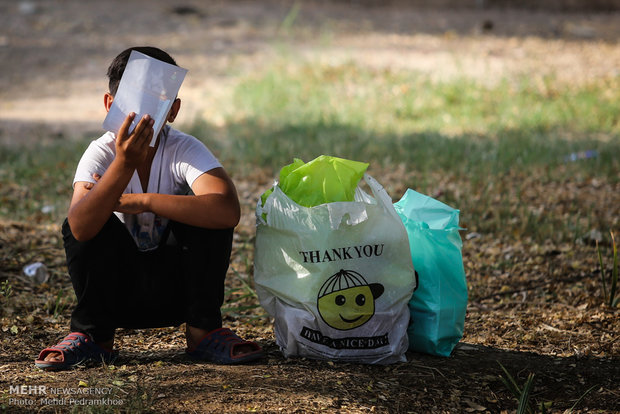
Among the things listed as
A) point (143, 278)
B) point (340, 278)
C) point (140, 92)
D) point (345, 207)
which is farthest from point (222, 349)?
point (140, 92)

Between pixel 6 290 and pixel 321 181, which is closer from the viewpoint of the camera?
pixel 321 181

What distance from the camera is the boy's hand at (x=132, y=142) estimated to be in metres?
2.05

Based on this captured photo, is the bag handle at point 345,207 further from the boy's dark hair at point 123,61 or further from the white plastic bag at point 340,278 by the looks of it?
the boy's dark hair at point 123,61

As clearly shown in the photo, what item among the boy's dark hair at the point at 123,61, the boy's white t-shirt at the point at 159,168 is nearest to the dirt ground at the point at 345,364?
the boy's white t-shirt at the point at 159,168

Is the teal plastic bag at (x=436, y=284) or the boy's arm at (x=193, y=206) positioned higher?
the boy's arm at (x=193, y=206)

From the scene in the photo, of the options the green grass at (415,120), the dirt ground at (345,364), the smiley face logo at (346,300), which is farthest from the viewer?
the green grass at (415,120)

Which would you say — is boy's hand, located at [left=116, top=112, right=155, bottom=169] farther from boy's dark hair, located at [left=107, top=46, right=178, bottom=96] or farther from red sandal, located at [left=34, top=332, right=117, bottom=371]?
red sandal, located at [left=34, top=332, right=117, bottom=371]

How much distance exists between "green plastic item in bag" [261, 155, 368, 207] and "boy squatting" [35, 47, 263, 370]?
248 mm

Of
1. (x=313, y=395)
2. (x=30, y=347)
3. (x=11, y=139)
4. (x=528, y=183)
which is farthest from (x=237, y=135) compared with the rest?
(x=313, y=395)

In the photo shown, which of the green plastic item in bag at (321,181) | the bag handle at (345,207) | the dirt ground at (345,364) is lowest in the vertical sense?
the dirt ground at (345,364)

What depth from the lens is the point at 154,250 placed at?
2.32 meters

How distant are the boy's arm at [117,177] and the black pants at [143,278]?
0.41 feet

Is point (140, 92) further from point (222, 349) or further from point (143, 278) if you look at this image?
point (222, 349)
